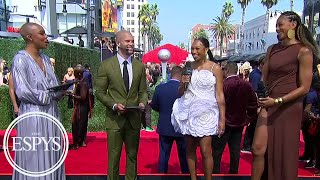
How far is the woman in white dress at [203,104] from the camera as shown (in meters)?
3.73

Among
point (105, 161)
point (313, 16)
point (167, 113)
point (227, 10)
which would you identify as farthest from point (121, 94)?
point (227, 10)

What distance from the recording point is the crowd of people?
320cm

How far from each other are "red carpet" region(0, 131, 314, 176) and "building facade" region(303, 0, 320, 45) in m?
34.2

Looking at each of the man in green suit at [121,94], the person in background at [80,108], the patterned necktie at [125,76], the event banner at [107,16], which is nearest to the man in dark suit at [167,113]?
the man in green suit at [121,94]

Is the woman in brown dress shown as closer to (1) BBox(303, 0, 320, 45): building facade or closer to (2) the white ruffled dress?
(2) the white ruffled dress

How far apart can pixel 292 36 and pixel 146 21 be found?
94509 millimetres

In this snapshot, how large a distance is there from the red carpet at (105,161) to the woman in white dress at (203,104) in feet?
5.40

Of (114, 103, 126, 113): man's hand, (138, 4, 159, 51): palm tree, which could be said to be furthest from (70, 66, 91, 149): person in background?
(138, 4, 159, 51): palm tree

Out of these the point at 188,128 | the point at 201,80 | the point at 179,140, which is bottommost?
the point at 179,140

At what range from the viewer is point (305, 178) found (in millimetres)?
4406

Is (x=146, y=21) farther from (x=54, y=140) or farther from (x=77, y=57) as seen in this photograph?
(x=54, y=140)

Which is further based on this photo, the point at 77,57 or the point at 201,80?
the point at 77,57

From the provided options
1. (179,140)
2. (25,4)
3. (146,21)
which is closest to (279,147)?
(179,140)

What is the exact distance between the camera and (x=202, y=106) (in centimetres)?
374
